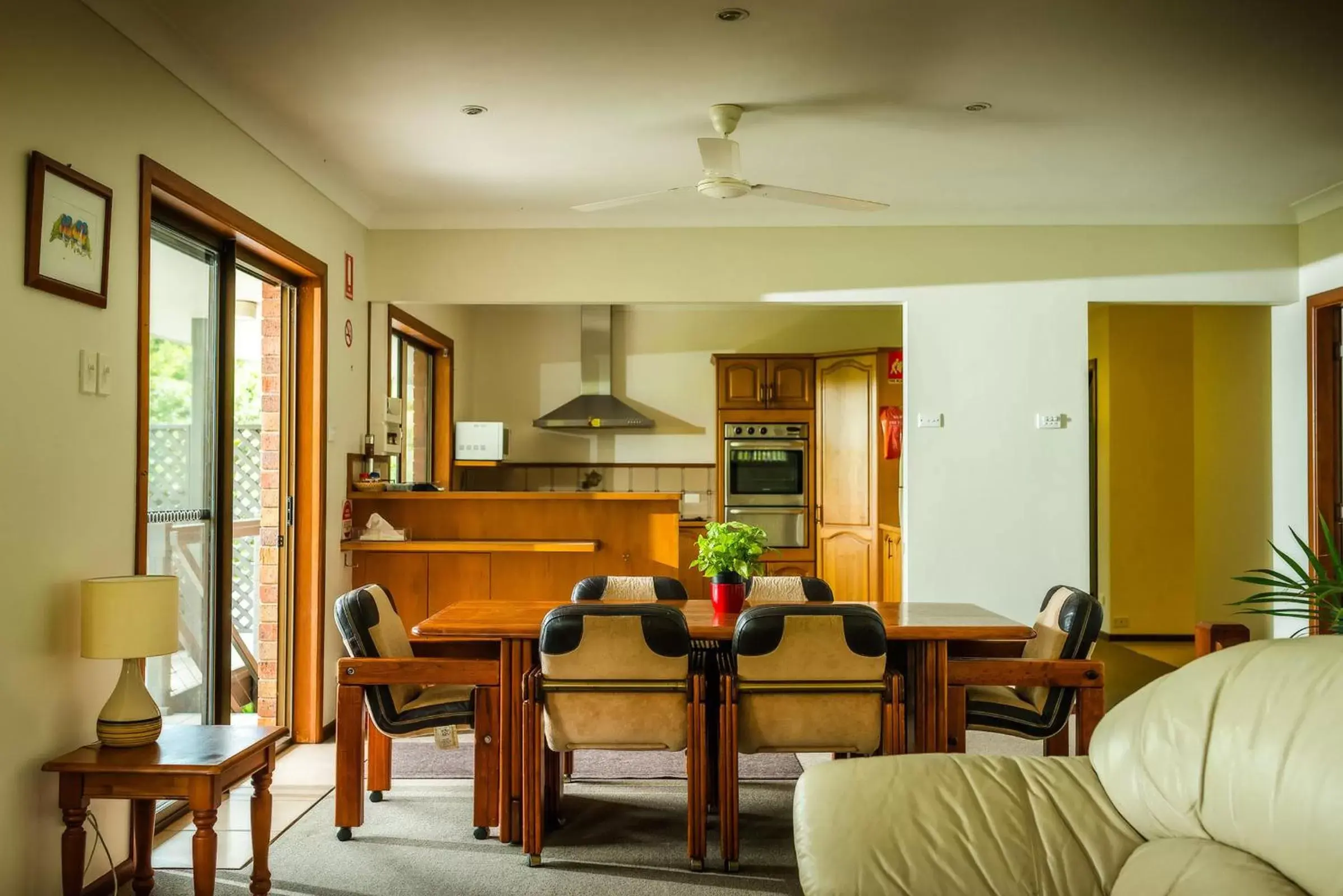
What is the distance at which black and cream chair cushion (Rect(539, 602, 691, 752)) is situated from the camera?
3.12 metres

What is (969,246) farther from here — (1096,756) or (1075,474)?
(1096,756)

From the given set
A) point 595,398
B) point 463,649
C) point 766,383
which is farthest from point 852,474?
point 463,649

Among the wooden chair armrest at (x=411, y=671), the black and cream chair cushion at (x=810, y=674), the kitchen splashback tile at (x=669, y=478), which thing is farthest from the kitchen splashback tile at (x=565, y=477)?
the black and cream chair cushion at (x=810, y=674)

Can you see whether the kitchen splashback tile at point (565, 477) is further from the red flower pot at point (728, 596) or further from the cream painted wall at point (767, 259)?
the red flower pot at point (728, 596)

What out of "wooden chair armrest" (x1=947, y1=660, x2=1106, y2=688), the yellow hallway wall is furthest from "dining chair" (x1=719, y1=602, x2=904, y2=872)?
the yellow hallway wall

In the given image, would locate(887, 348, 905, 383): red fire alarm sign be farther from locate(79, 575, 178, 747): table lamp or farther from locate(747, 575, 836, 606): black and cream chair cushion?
locate(79, 575, 178, 747): table lamp

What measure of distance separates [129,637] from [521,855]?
138cm

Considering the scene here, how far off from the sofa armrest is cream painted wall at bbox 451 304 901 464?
252 inches

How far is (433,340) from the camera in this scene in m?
7.15

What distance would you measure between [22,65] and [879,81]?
2549mm

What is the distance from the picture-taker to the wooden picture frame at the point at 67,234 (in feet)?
8.78

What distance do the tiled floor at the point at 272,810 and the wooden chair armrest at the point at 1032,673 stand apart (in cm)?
224

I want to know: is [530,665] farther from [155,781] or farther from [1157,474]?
[1157,474]

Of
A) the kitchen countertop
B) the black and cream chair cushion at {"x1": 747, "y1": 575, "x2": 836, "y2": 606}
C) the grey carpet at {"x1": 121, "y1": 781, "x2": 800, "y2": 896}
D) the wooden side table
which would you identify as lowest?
the grey carpet at {"x1": 121, "y1": 781, "x2": 800, "y2": 896}
